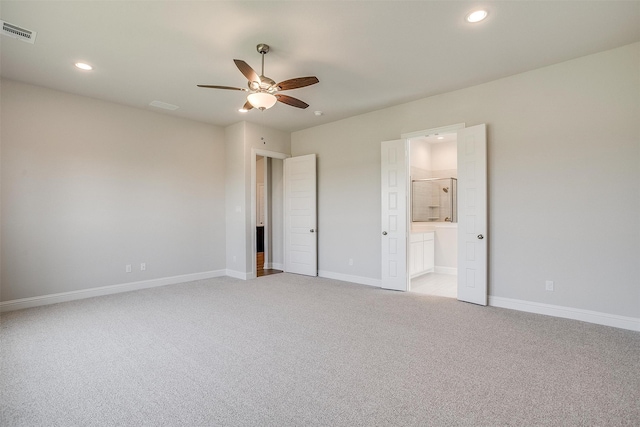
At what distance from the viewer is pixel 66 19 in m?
2.72

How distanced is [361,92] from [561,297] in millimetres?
3613

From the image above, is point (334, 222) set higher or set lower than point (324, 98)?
lower

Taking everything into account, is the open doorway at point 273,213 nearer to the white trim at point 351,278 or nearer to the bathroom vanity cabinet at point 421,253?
the white trim at point 351,278

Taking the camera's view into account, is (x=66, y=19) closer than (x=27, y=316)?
Yes

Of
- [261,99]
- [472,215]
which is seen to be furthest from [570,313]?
[261,99]

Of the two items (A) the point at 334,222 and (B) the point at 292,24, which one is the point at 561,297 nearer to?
(A) the point at 334,222

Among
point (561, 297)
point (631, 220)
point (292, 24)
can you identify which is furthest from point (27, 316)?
point (631, 220)

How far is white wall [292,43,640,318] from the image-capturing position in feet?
10.5

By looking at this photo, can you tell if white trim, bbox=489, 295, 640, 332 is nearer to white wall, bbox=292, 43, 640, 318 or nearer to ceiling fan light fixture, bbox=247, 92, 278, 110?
white wall, bbox=292, 43, 640, 318

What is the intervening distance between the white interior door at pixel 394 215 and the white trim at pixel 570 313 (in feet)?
4.37

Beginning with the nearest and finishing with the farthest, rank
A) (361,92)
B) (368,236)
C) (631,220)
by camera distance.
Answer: (631,220) → (361,92) → (368,236)

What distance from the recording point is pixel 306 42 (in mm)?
3082

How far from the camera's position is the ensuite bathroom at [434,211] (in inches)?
230

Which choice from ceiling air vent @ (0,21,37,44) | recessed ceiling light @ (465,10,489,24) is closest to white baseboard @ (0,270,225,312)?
ceiling air vent @ (0,21,37,44)
